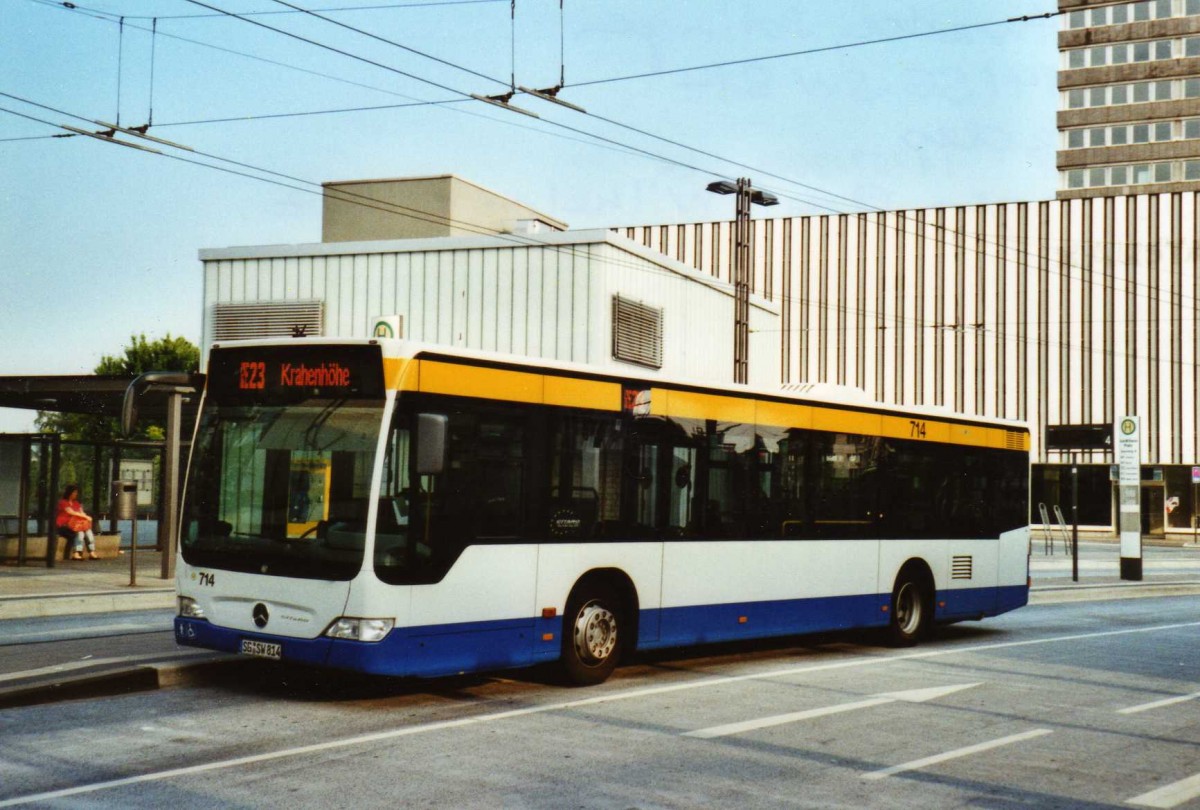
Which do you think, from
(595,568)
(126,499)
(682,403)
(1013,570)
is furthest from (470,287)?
(595,568)

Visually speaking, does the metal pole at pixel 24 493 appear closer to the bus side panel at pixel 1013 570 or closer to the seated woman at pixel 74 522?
the seated woman at pixel 74 522

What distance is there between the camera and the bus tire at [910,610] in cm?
1437

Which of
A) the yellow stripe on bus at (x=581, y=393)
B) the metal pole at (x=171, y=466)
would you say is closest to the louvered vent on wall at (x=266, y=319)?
the metal pole at (x=171, y=466)

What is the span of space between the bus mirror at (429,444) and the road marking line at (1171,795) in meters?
4.77

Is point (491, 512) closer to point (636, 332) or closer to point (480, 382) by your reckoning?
point (480, 382)

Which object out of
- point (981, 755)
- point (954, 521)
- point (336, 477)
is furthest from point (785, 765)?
point (954, 521)

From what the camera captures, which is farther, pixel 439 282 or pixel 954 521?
pixel 439 282

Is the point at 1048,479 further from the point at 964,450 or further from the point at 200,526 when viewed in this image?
the point at 200,526

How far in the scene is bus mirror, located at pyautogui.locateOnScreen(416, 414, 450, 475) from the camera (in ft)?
29.1

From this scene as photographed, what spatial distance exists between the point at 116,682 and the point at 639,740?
4024 mm

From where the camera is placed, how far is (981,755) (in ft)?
26.2

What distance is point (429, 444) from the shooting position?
8.89 m

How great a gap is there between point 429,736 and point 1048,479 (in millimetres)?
57276

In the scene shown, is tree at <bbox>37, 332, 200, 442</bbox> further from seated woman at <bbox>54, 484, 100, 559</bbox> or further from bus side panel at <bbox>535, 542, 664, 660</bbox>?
bus side panel at <bbox>535, 542, 664, 660</bbox>
